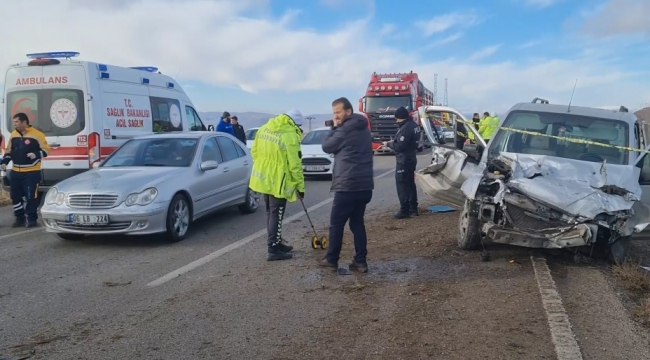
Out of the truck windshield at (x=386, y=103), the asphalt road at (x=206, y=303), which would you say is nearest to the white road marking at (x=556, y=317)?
the asphalt road at (x=206, y=303)

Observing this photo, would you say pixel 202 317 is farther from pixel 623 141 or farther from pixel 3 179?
pixel 3 179

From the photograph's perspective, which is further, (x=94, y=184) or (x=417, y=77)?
(x=417, y=77)

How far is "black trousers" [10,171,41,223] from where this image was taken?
932 centimetres

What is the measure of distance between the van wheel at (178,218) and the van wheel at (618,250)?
17.2 feet

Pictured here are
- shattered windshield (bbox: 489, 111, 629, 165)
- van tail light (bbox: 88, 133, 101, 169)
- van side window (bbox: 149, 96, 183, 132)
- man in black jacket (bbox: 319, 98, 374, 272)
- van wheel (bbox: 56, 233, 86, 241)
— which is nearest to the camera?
man in black jacket (bbox: 319, 98, 374, 272)

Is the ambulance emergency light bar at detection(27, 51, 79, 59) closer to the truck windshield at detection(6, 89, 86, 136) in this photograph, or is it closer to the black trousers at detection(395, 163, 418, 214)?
the truck windshield at detection(6, 89, 86, 136)

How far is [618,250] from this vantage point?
6211mm

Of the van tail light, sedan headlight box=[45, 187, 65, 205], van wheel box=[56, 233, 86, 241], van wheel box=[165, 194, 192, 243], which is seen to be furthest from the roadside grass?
the van tail light

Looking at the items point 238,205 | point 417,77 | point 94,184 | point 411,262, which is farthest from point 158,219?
point 417,77

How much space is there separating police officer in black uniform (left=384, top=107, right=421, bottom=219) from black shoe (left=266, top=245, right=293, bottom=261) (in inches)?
127

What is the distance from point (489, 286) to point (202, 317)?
2.70m

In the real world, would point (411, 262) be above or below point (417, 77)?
below

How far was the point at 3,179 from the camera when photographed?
10.4m

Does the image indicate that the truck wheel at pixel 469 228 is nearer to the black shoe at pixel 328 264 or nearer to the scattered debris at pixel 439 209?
the black shoe at pixel 328 264
